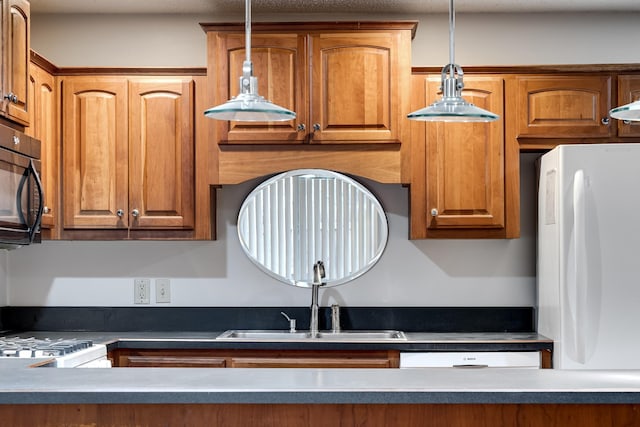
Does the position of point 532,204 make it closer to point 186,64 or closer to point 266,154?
point 266,154

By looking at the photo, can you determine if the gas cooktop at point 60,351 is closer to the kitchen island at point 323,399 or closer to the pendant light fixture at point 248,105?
the kitchen island at point 323,399

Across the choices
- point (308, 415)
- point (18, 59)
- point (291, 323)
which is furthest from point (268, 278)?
point (308, 415)

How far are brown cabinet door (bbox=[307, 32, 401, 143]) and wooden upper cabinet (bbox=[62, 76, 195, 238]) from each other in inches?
25.3

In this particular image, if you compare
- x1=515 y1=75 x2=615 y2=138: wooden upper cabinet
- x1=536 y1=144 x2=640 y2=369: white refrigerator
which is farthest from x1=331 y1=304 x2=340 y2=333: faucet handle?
x1=515 y1=75 x2=615 y2=138: wooden upper cabinet

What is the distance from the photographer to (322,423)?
6.87 feet

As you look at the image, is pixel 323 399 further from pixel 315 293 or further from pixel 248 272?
pixel 248 272

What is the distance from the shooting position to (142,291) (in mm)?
4262

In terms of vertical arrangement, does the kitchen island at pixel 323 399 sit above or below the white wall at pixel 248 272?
below

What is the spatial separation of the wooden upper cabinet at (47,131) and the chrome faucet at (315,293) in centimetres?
130

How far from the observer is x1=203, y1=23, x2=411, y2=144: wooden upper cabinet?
12.7 ft

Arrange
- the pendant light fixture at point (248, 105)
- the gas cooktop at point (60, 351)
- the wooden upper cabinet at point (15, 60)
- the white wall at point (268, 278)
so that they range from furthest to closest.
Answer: the white wall at point (268, 278) → the wooden upper cabinet at point (15, 60) → the gas cooktop at point (60, 351) → the pendant light fixture at point (248, 105)

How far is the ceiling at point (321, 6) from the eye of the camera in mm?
4062

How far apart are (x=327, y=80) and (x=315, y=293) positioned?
1.06m

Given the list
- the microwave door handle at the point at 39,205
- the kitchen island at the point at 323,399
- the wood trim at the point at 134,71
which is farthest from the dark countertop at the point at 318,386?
the wood trim at the point at 134,71
